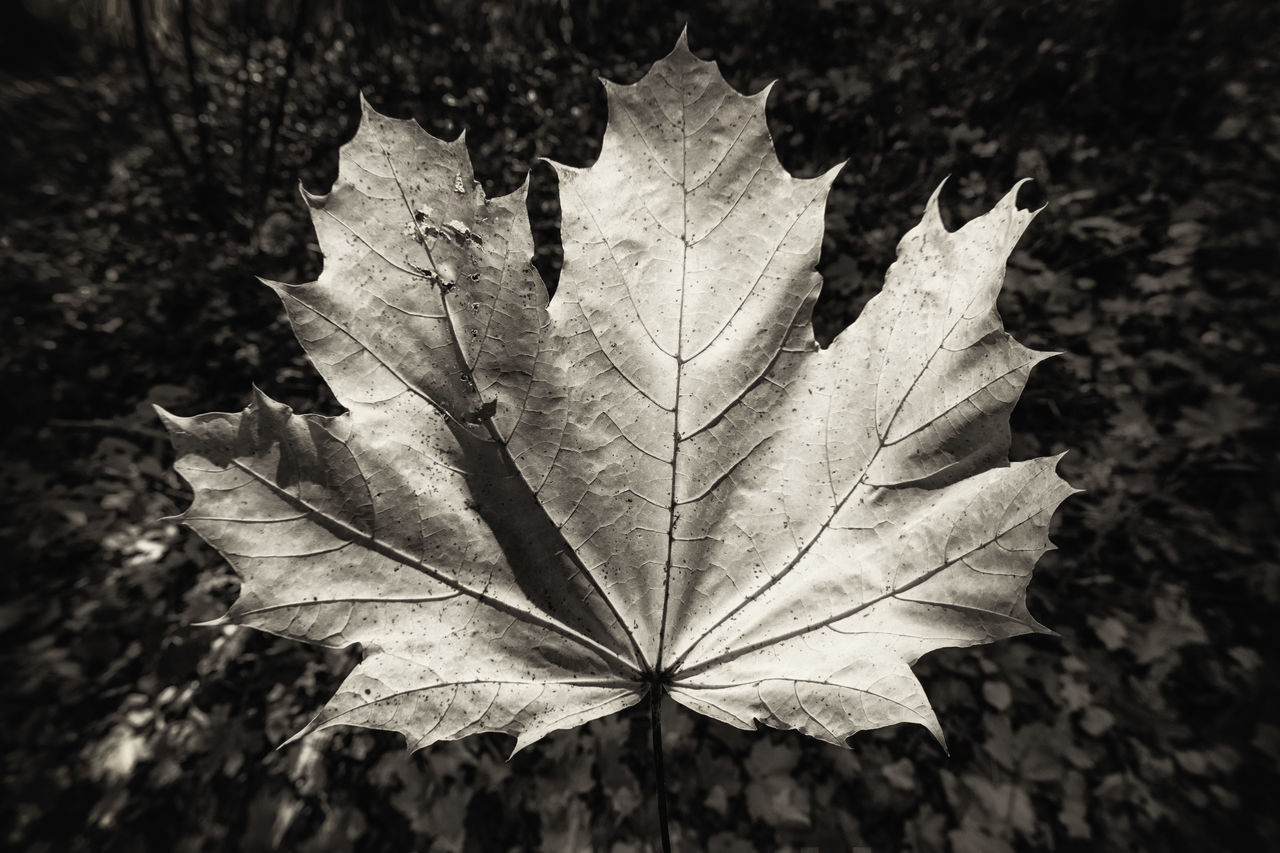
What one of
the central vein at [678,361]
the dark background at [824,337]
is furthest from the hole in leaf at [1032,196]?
the central vein at [678,361]

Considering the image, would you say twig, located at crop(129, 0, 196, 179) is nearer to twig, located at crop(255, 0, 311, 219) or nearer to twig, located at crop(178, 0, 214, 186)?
twig, located at crop(178, 0, 214, 186)

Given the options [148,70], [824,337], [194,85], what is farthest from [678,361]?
[148,70]

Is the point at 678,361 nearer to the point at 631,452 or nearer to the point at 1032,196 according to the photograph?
the point at 631,452

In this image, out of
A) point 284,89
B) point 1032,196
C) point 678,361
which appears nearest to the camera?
point 678,361

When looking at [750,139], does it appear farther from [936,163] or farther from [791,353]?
[936,163]

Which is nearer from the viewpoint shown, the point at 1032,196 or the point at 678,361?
the point at 678,361

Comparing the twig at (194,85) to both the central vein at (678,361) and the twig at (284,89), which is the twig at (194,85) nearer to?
the twig at (284,89)
